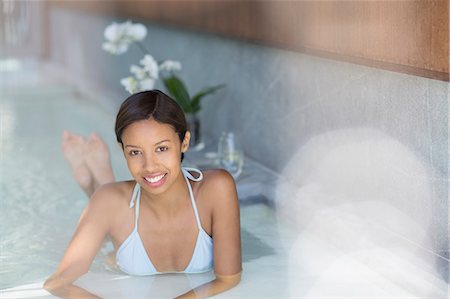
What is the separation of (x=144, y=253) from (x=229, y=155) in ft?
3.98

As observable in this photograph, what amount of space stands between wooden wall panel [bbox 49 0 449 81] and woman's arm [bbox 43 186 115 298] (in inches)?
46.7

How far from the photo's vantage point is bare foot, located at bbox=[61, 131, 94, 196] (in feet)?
11.3

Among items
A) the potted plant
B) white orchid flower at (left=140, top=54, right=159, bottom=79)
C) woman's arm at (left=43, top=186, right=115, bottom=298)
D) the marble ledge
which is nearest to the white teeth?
woman's arm at (left=43, top=186, right=115, bottom=298)

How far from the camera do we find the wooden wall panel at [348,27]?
2.78 meters

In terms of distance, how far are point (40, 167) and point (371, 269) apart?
2452 millimetres

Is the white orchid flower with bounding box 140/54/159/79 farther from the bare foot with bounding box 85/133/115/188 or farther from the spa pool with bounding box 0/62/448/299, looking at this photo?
the bare foot with bounding box 85/133/115/188

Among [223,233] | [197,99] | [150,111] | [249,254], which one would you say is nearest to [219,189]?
[223,233]

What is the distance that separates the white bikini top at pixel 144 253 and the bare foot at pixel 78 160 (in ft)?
2.51

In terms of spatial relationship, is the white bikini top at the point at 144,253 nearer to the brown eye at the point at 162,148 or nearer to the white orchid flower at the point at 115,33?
the brown eye at the point at 162,148

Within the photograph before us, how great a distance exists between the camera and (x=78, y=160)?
3471 millimetres

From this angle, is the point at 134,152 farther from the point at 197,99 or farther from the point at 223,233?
the point at 197,99

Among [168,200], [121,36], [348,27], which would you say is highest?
[348,27]

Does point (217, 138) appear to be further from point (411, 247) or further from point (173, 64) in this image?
point (411, 247)

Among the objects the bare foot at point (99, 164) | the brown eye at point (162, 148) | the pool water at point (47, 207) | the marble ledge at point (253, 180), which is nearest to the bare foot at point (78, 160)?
the bare foot at point (99, 164)
